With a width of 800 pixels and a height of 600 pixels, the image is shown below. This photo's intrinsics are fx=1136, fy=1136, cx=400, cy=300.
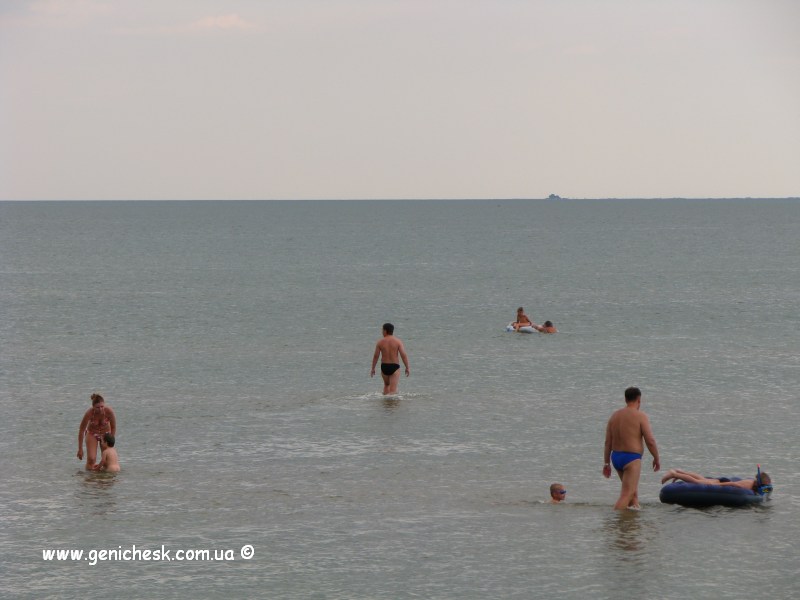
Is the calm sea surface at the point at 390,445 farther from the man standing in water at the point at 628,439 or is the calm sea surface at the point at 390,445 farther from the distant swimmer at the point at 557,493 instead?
the man standing in water at the point at 628,439

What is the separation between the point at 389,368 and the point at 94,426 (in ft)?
30.4

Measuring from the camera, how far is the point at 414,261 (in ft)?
341

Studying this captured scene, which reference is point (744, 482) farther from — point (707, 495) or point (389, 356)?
point (389, 356)

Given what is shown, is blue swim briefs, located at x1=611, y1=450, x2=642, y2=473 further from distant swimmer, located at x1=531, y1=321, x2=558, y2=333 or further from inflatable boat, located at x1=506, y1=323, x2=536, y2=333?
distant swimmer, located at x1=531, y1=321, x2=558, y2=333

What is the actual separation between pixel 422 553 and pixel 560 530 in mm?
2404

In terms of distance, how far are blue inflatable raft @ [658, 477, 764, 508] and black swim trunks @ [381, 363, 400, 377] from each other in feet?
35.3

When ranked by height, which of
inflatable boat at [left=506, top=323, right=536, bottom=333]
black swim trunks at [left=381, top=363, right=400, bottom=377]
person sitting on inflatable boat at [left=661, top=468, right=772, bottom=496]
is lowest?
person sitting on inflatable boat at [left=661, top=468, right=772, bottom=496]

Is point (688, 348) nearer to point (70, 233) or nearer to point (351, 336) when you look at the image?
point (351, 336)

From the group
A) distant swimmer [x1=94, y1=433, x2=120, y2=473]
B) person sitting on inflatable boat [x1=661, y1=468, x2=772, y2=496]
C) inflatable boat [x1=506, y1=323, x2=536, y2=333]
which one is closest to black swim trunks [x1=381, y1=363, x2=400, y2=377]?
distant swimmer [x1=94, y1=433, x2=120, y2=473]

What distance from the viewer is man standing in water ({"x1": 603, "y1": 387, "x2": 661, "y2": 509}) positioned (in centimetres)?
1666

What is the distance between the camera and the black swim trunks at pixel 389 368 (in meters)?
28.1

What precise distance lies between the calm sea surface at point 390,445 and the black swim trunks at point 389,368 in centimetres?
79

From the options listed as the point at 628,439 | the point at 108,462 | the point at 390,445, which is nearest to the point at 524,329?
the point at 390,445

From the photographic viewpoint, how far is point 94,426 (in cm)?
2075
